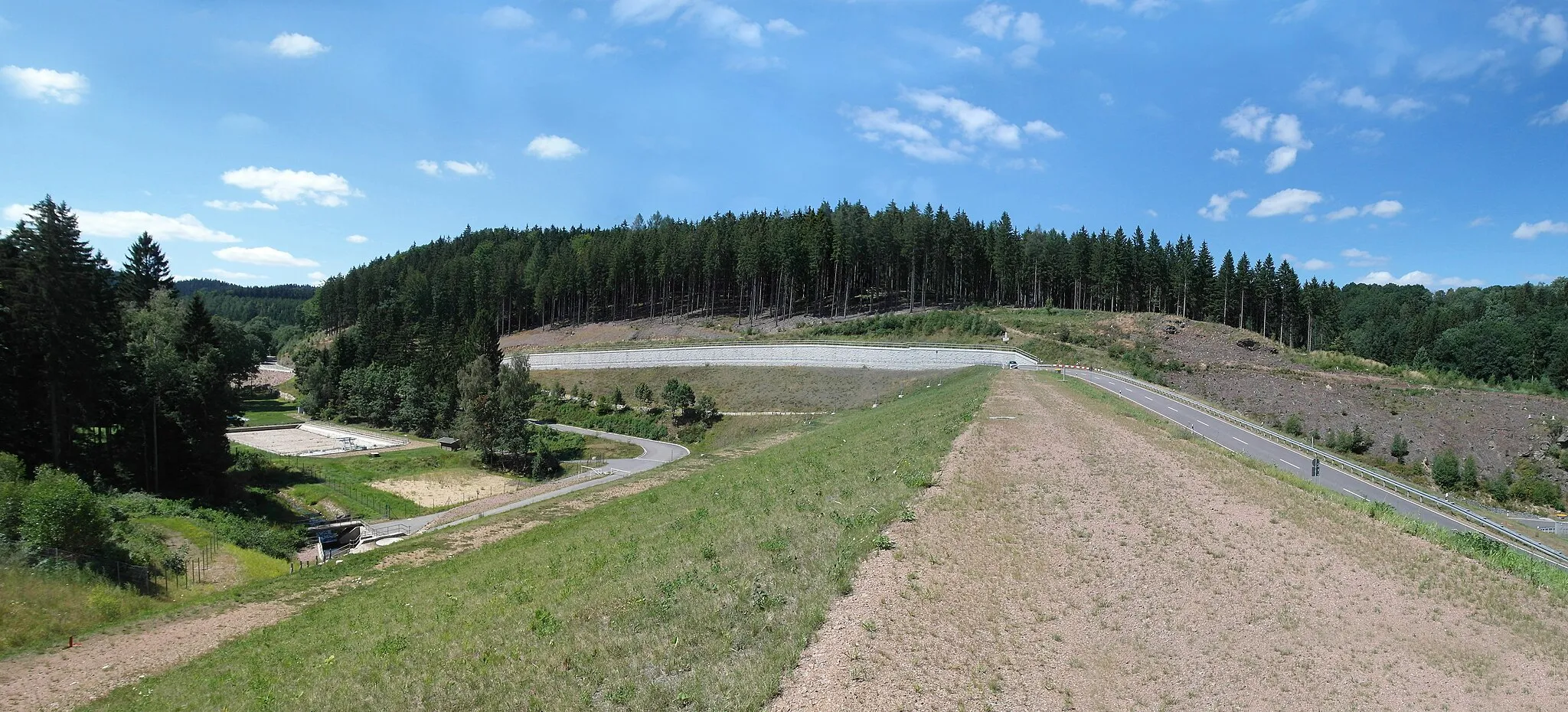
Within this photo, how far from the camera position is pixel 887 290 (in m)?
120

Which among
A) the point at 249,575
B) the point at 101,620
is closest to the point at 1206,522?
the point at 101,620

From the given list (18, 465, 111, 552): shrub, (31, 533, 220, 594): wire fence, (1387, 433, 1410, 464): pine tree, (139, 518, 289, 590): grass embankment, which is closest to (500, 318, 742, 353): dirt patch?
(139, 518, 289, 590): grass embankment

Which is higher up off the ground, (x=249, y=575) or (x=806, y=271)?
(x=806, y=271)

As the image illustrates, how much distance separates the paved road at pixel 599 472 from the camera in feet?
127

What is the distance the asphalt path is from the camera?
25.1 m

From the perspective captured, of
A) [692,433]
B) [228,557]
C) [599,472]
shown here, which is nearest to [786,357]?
[692,433]

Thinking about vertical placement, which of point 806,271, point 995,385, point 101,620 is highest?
point 806,271

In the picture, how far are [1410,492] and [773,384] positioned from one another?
52.0 meters

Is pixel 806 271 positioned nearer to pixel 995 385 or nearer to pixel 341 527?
pixel 995 385

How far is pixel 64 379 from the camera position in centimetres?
3597

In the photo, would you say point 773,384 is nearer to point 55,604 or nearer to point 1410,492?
point 1410,492

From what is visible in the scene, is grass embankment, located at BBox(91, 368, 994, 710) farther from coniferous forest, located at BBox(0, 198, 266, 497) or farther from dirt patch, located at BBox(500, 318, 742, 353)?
dirt patch, located at BBox(500, 318, 742, 353)

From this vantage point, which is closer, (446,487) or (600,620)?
(600,620)

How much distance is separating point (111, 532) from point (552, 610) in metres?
22.8
